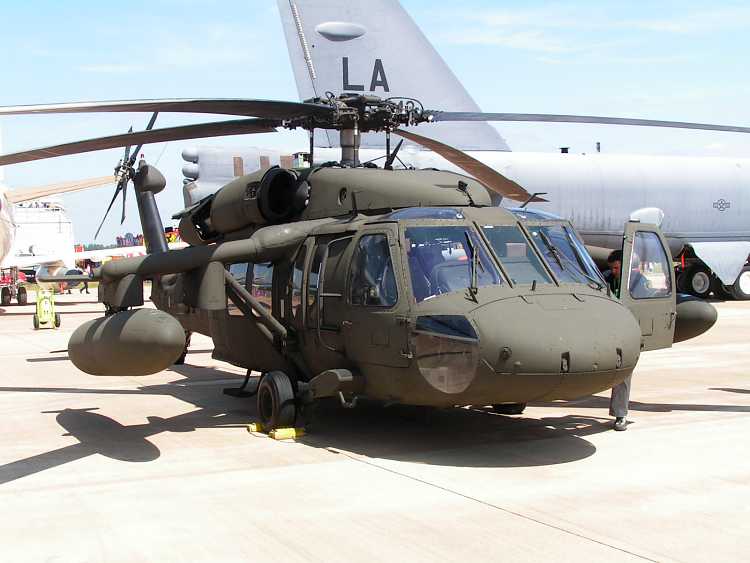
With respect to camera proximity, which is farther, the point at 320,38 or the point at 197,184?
the point at 197,184

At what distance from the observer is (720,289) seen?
30.9 meters

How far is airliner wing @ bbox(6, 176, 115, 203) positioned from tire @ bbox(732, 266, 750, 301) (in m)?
21.9

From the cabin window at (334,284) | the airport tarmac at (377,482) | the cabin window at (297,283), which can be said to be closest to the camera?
the airport tarmac at (377,482)

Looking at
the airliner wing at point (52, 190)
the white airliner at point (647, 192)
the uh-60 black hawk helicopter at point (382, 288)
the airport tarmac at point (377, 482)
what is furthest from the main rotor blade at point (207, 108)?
the airliner wing at point (52, 190)

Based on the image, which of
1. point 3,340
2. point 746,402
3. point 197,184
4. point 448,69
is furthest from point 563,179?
point 746,402

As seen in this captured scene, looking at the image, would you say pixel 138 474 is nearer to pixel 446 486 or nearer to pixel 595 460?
pixel 446 486

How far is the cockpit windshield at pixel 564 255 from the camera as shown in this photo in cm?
Result: 719

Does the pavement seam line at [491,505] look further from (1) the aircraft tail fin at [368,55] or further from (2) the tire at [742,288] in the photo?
(2) the tire at [742,288]

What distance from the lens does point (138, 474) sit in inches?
253

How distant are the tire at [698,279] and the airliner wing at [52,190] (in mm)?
20503

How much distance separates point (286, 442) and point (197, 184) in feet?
53.3

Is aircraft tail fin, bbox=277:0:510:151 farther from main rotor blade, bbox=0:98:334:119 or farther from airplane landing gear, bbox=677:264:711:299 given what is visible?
airplane landing gear, bbox=677:264:711:299

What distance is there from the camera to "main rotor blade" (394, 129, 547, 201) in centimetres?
922

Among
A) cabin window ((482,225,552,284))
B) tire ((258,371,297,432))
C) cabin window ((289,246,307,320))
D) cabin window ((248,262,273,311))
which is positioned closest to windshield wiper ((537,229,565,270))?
cabin window ((482,225,552,284))
